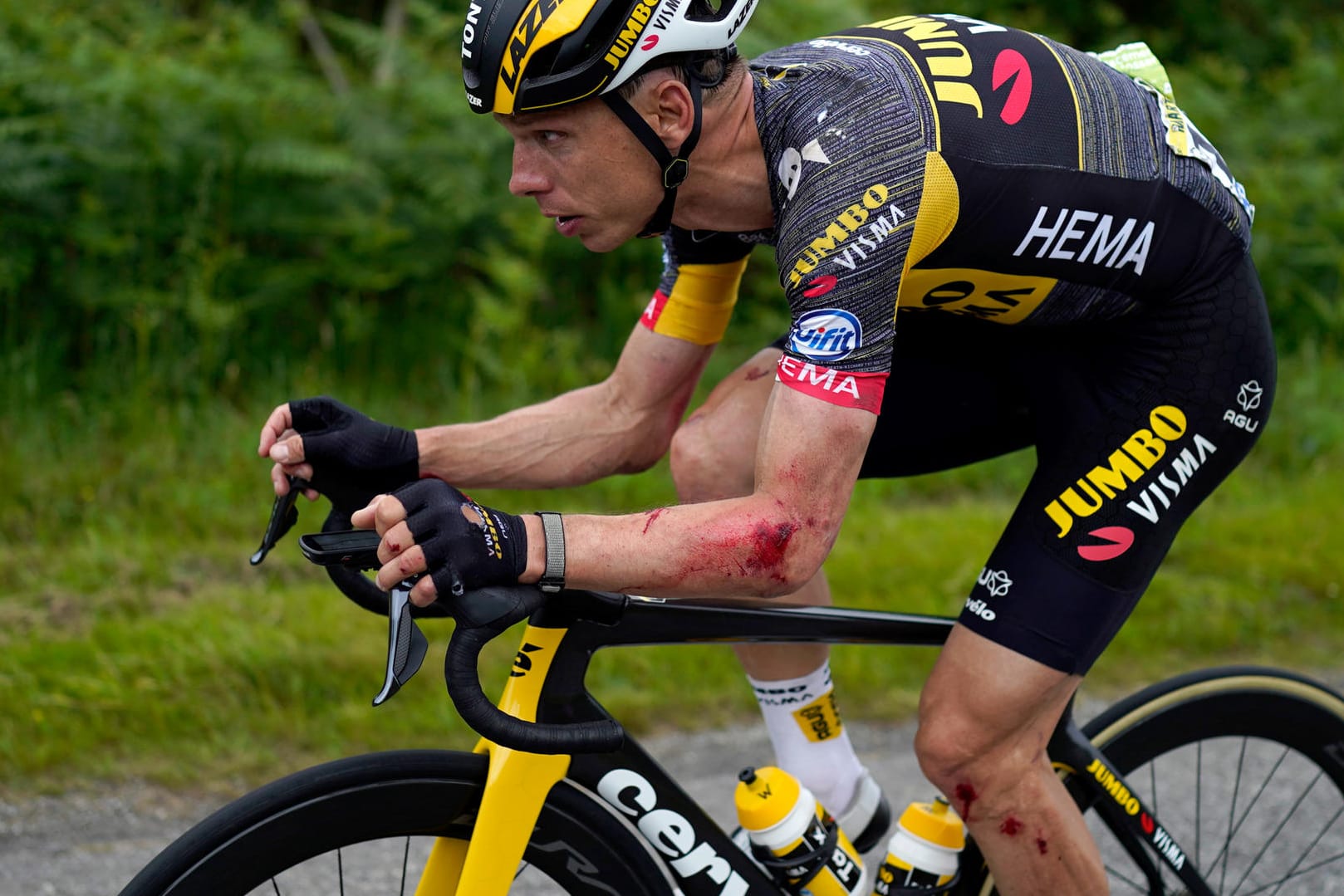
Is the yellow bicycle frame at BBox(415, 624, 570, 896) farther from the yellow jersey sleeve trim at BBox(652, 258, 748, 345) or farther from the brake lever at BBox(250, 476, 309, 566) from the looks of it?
the yellow jersey sleeve trim at BBox(652, 258, 748, 345)

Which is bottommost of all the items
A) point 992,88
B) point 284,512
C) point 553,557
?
point 284,512

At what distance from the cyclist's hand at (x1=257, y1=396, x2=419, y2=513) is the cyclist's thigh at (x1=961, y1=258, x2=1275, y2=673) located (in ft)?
3.62

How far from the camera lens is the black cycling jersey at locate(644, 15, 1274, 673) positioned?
87.0 inches

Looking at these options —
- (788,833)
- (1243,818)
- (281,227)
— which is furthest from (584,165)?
(281,227)

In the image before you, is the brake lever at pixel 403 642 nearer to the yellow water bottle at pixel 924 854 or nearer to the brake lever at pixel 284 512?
the brake lever at pixel 284 512

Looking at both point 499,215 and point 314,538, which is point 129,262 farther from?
point 314,538

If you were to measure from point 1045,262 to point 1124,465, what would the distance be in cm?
41

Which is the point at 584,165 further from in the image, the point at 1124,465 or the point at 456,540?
the point at 1124,465

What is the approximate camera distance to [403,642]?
1.94 metres

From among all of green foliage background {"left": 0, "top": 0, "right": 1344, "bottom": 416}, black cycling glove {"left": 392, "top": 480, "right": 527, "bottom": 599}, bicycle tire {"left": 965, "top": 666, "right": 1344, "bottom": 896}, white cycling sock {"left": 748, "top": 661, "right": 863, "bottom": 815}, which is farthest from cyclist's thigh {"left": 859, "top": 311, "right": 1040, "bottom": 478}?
green foliage background {"left": 0, "top": 0, "right": 1344, "bottom": 416}

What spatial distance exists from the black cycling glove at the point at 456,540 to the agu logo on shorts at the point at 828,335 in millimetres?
554

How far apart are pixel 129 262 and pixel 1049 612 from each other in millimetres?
4637

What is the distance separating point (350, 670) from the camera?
4.35 m

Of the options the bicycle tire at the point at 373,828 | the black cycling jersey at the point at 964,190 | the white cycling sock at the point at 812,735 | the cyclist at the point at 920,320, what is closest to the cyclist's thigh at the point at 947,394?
the cyclist at the point at 920,320
